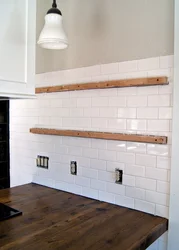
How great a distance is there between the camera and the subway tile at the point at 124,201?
5.90 ft

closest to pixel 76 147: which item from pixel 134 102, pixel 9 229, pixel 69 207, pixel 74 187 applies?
pixel 74 187

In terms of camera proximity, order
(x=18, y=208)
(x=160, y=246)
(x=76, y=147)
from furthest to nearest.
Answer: (x=76, y=147), (x=18, y=208), (x=160, y=246)

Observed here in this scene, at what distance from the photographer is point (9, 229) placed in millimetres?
1431

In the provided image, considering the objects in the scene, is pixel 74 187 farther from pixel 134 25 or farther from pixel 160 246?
pixel 134 25

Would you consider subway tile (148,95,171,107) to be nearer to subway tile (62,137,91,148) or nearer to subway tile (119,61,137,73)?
subway tile (119,61,137,73)

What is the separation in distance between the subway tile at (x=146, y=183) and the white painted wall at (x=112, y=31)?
84 cm

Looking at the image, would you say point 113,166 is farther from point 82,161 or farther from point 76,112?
point 76,112

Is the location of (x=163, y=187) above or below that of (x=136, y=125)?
below

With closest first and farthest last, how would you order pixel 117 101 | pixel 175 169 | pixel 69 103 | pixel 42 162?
pixel 175 169, pixel 117 101, pixel 69 103, pixel 42 162

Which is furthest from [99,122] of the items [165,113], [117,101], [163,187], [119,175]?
[163,187]

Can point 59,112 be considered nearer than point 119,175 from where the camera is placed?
No

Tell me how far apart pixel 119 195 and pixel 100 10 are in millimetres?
1425

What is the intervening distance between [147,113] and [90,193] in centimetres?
80

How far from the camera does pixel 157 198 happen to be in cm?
167
